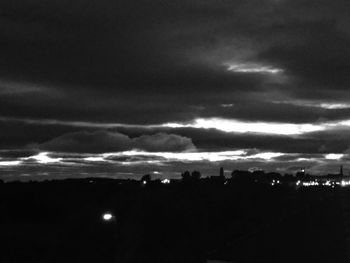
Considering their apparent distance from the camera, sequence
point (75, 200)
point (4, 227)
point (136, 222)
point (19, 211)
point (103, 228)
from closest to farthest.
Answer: point (103, 228)
point (136, 222)
point (4, 227)
point (19, 211)
point (75, 200)

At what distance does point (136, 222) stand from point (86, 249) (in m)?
10.4

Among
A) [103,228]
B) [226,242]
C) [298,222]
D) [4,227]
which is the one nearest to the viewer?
[226,242]

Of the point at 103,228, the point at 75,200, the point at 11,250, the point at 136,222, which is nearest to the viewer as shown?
the point at 11,250

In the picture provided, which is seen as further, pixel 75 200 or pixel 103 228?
pixel 75 200

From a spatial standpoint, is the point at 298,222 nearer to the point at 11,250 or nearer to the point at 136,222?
the point at 136,222

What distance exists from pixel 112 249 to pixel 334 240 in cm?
1306

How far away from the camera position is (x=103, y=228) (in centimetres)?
4569

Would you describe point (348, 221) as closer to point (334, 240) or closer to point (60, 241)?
point (334, 240)

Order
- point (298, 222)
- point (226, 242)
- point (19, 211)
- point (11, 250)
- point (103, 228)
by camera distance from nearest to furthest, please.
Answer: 1. point (226, 242)
2. point (11, 250)
3. point (103, 228)
4. point (298, 222)
5. point (19, 211)

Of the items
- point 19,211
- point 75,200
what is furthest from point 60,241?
point 75,200

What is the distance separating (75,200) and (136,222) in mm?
48642

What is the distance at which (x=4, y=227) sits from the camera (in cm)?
5928

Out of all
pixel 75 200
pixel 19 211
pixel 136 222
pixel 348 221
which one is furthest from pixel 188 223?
pixel 75 200

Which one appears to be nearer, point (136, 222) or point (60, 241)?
point (60, 241)
